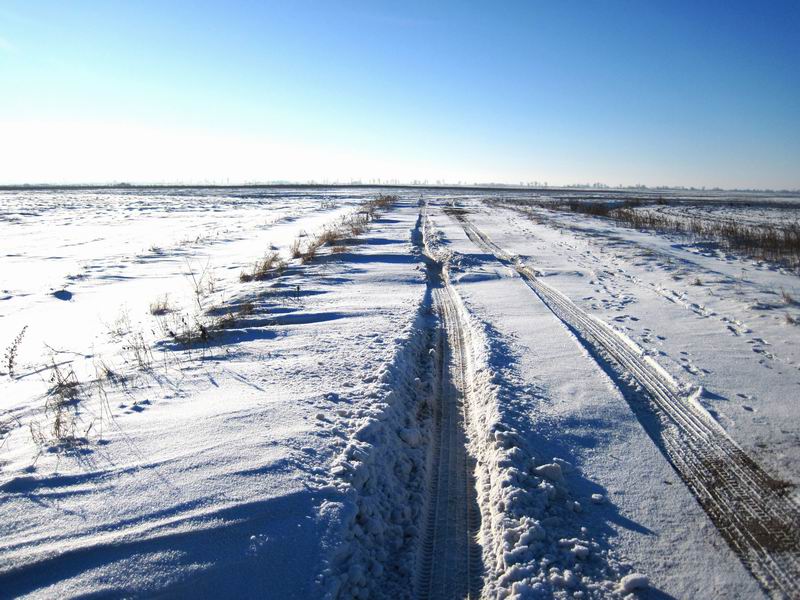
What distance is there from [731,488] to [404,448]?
2559mm

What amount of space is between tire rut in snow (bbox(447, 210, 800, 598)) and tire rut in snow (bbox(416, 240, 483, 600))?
5.52 ft

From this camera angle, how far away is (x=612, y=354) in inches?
236

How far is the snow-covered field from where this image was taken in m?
2.66

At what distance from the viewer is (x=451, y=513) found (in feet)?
11.3

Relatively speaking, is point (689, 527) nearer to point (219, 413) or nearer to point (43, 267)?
point (219, 413)

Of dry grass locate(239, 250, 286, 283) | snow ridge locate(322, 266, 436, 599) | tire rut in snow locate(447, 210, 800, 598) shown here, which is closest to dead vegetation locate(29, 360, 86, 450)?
snow ridge locate(322, 266, 436, 599)

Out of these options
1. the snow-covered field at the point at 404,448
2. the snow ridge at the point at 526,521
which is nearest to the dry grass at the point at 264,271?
the snow-covered field at the point at 404,448

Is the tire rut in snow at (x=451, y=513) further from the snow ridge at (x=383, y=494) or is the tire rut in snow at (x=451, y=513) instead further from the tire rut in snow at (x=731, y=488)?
the tire rut in snow at (x=731, y=488)

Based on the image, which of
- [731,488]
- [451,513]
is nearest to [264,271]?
[451,513]

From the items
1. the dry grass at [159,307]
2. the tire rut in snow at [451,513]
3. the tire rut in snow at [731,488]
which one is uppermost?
the dry grass at [159,307]

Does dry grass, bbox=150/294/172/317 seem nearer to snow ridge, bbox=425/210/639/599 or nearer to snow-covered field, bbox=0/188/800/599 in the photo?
snow-covered field, bbox=0/188/800/599

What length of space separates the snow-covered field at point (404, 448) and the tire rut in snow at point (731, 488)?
2 centimetres

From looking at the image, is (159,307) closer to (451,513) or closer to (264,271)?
(264,271)

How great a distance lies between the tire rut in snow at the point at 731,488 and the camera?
278 cm
